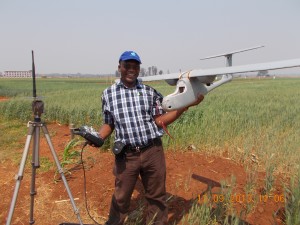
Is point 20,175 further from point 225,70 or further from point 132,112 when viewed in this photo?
point 225,70

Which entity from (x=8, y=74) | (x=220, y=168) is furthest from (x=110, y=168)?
(x=8, y=74)

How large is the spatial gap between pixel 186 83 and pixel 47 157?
4.31m

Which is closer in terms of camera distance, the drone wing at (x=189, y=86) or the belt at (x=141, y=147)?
the drone wing at (x=189, y=86)

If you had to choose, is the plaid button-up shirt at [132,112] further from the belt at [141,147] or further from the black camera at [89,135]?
the black camera at [89,135]

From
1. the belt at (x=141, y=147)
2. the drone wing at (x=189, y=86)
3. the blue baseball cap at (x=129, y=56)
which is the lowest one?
the belt at (x=141, y=147)

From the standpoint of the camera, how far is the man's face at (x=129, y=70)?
255 cm

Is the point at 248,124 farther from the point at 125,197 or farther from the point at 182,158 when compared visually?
the point at 125,197

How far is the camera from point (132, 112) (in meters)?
2.59

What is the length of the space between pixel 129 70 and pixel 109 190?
1.97m

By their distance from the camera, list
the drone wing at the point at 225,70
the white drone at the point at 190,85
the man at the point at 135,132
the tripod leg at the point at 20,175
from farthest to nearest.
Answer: the man at the point at 135,132 < the tripod leg at the point at 20,175 < the white drone at the point at 190,85 < the drone wing at the point at 225,70

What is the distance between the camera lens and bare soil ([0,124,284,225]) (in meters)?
3.29

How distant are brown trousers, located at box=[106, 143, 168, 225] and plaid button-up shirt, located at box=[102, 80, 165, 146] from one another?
156 millimetres

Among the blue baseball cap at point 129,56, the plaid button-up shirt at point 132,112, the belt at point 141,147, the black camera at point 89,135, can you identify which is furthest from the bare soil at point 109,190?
the blue baseball cap at point 129,56

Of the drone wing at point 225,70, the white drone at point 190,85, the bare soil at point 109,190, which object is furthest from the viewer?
the bare soil at point 109,190
